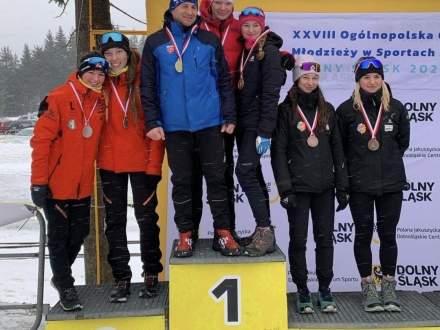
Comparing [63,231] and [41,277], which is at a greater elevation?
[63,231]

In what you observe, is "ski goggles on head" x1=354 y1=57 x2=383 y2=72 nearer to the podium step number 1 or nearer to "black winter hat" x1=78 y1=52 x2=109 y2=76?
the podium step number 1

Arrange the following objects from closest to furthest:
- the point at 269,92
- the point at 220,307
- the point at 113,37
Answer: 1. the point at 220,307
2. the point at 269,92
3. the point at 113,37

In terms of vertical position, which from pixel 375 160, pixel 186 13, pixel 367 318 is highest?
pixel 186 13

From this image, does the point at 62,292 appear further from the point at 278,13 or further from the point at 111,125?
the point at 278,13

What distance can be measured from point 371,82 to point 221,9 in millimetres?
1121

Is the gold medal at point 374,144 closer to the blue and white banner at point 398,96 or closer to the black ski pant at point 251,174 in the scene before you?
the black ski pant at point 251,174

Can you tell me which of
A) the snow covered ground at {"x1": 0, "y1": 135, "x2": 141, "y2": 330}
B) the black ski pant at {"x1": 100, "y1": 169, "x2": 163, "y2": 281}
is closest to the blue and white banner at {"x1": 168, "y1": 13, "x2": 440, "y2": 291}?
the black ski pant at {"x1": 100, "y1": 169, "x2": 163, "y2": 281}

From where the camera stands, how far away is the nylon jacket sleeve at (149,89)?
3.54m

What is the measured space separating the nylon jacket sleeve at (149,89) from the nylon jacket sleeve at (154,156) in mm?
224

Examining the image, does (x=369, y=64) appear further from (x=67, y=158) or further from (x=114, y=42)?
(x=67, y=158)

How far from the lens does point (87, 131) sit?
369 cm

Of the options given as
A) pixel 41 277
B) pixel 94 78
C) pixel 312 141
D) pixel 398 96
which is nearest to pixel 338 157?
pixel 312 141

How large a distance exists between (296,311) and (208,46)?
72.4 inches

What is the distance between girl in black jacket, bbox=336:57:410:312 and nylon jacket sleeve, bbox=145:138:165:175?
1.25m
